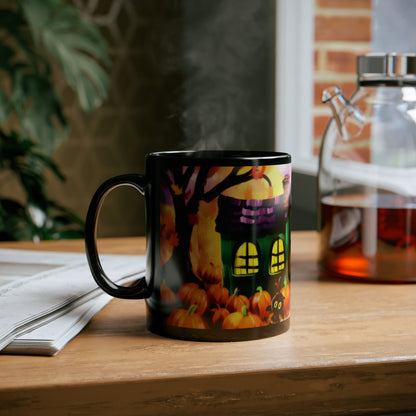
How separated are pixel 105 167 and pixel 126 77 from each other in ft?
1.43

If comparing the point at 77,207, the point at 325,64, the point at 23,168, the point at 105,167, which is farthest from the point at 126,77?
the point at 23,168

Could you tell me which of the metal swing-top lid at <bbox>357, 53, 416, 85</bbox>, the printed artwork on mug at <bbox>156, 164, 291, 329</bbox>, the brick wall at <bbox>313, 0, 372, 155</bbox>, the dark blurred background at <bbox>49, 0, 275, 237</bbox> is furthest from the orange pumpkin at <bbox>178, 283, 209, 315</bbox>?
the dark blurred background at <bbox>49, 0, 275, 237</bbox>

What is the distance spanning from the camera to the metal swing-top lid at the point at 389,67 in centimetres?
68

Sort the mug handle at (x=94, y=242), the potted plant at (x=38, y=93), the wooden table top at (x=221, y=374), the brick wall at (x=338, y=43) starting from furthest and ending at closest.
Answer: the brick wall at (x=338, y=43) → the potted plant at (x=38, y=93) → the mug handle at (x=94, y=242) → the wooden table top at (x=221, y=374)

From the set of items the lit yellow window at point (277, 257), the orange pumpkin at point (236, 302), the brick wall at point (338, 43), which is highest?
the brick wall at point (338, 43)

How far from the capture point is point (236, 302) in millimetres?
477

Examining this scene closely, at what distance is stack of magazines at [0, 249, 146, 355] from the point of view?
46 cm

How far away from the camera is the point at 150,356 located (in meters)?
0.45

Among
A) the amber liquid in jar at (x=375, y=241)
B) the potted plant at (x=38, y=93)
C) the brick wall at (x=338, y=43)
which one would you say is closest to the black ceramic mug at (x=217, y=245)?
the amber liquid in jar at (x=375, y=241)

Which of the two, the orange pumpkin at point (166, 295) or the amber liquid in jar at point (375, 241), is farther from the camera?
the amber liquid in jar at point (375, 241)

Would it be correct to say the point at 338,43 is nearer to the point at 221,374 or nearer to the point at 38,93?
the point at 38,93

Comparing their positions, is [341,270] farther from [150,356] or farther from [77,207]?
[77,207]

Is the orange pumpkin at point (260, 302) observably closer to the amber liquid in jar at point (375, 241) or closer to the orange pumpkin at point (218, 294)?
the orange pumpkin at point (218, 294)

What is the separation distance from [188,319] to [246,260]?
0.21ft
